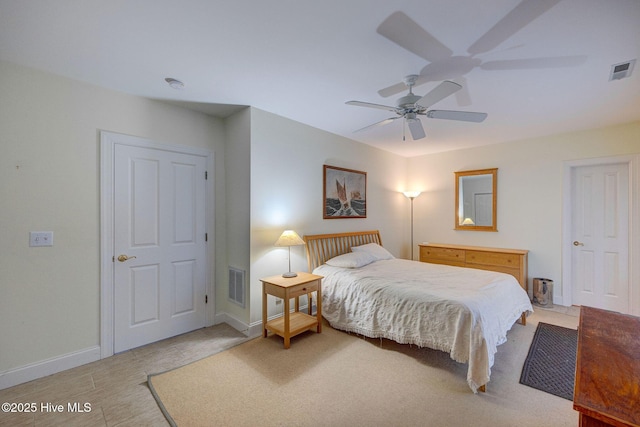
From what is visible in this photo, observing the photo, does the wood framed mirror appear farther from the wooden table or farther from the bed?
the wooden table

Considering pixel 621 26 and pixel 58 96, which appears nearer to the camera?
pixel 621 26

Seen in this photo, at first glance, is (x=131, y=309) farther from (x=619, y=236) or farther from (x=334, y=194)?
(x=619, y=236)

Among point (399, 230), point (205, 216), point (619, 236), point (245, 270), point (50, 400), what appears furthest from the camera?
point (399, 230)

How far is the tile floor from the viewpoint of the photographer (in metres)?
1.88

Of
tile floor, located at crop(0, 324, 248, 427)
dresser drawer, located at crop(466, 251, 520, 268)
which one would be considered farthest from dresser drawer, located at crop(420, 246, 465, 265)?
tile floor, located at crop(0, 324, 248, 427)

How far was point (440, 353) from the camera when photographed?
2.73 m

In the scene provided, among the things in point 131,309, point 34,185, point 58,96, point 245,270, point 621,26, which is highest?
point 621,26

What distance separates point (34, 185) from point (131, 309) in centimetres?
143

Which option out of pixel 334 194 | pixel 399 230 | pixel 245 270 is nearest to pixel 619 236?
pixel 399 230

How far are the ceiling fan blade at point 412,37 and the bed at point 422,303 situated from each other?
2.03 m

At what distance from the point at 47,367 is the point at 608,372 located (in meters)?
3.80

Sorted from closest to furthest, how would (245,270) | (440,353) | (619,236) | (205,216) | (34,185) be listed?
(34,185) < (440,353) < (245,270) < (205,216) < (619,236)

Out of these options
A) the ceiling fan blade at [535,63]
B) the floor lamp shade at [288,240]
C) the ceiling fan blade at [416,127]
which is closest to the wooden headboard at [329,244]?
the floor lamp shade at [288,240]

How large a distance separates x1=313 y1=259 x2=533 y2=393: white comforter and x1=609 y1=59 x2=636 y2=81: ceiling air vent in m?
2.12
